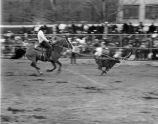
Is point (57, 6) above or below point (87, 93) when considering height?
above

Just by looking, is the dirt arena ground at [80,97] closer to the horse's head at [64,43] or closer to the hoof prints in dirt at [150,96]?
the hoof prints in dirt at [150,96]

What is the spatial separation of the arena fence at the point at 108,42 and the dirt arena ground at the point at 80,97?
87.2 inches

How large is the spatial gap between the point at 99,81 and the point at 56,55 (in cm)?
293

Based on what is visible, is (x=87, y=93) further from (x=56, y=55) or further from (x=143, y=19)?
(x=143, y=19)

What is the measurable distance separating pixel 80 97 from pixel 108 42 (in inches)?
410

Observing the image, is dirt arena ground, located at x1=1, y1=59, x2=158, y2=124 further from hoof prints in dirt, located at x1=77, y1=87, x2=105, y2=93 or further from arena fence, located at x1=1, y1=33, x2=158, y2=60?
arena fence, located at x1=1, y1=33, x2=158, y2=60

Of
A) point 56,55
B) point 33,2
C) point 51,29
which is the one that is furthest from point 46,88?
point 33,2

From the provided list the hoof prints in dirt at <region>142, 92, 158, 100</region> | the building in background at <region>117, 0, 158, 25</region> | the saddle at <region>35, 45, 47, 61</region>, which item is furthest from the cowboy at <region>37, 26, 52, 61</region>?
the building in background at <region>117, 0, 158, 25</region>

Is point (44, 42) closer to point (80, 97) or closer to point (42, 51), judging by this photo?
point (42, 51)

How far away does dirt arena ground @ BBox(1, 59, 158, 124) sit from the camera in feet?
29.3

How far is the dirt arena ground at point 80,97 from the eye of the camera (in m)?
8.95

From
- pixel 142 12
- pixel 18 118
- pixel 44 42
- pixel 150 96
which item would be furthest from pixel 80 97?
pixel 142 12

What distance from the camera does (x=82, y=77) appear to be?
645 inches

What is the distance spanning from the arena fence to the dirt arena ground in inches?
87.2
